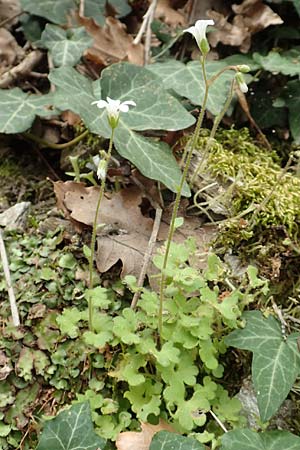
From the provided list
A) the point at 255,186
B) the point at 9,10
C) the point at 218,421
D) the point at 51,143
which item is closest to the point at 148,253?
the point at 255,186

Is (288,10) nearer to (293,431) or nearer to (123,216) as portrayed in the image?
(123,216)

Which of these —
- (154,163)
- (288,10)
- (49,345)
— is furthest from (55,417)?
(288,10)

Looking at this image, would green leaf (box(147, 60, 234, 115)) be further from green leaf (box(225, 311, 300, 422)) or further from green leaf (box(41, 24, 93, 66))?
green leaf (box(225, 311, 300, 422))

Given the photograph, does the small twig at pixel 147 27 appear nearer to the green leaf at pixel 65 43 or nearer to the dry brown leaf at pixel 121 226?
the green leaf at pixel 65 43

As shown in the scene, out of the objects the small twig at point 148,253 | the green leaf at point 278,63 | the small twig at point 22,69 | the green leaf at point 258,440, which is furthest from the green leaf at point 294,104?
the green leaf at point 258,440

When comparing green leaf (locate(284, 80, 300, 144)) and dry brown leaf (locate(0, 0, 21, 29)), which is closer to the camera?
green leaf (locate(284, 80, 300, 144))

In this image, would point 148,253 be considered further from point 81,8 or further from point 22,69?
point 81,8

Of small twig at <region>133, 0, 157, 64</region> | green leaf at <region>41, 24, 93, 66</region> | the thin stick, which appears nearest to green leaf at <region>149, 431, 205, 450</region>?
the thin stick
